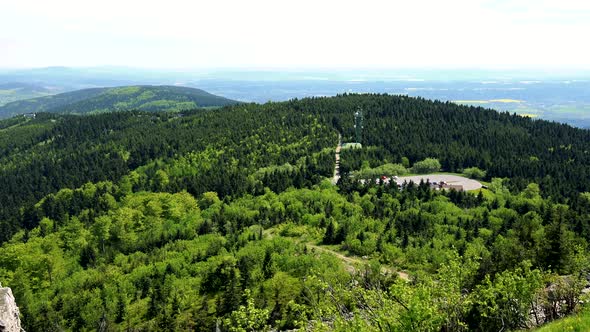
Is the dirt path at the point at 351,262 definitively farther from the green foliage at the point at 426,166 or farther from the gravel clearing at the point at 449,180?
the green foliage at the point at 426,166

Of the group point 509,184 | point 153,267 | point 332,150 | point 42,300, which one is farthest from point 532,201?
point 42,300

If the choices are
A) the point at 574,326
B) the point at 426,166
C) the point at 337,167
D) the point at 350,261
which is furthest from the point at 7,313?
the point at 426,166

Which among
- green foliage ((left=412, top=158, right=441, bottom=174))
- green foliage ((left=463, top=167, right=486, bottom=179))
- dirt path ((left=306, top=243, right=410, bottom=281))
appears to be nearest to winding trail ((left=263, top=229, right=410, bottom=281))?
dirt path ((left=306, top=243, right=410, bottom=281))

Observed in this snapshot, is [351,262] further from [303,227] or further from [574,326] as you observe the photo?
[574,326]

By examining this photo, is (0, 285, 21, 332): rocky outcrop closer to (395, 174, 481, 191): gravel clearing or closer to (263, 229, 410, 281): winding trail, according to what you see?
(263, 229, 410, 281): winding trail

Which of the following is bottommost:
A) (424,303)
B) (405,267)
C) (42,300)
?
(42,300)

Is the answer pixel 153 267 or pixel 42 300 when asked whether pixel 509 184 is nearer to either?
pixel 153 267
